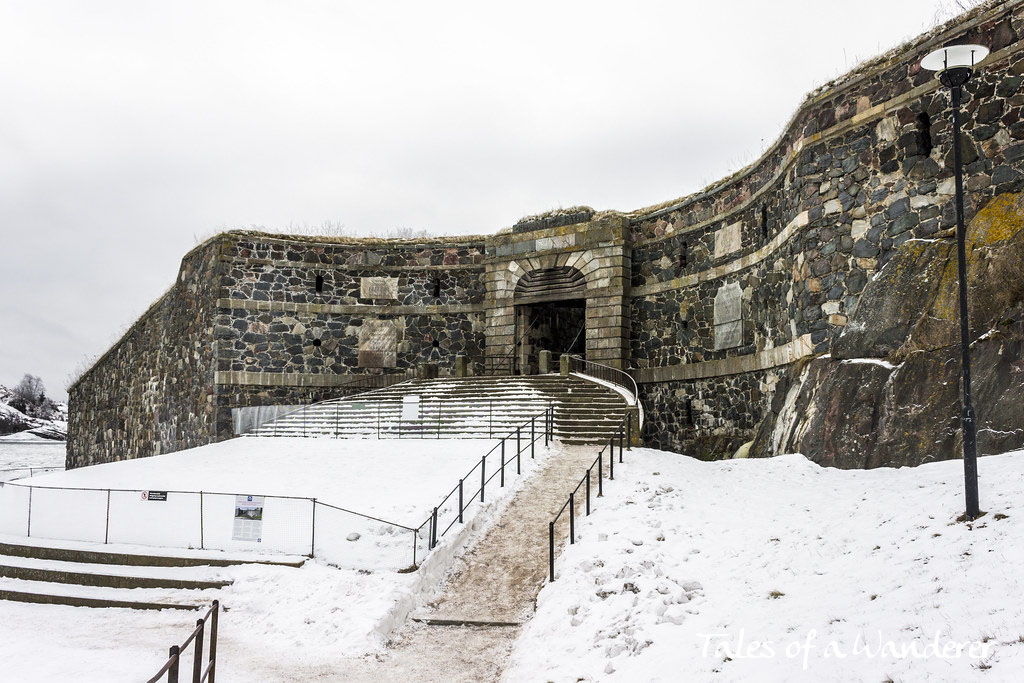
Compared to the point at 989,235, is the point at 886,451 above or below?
below

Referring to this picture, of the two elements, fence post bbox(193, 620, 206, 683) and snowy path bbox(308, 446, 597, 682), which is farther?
snowy path bbox(308, 446, 597, 682)

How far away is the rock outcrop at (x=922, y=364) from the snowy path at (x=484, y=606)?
14.3 feet

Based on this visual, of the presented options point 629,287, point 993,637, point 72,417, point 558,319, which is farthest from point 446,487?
point 72,417

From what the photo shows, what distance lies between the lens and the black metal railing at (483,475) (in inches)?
453

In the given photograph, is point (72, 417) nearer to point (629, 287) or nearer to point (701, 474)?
point (629, 287)

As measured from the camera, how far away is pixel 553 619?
904cm

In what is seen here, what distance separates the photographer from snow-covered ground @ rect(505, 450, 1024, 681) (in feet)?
21.0

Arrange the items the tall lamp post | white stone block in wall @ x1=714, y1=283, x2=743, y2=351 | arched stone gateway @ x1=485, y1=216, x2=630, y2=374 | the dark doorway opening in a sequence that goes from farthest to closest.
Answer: the dark doorway opening < arched stone gateway @ x1=485, y1=216, x2=630, y2=374 < white stone block in wall @ x1=714, y1=283, x2=743, y2=351 < the tall lamp post

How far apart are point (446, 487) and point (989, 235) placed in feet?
29.0

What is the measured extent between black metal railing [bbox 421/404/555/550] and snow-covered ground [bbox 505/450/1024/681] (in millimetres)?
1853

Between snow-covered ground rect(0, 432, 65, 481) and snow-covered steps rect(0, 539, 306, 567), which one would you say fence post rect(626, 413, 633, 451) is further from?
snow-covered ground rect(0, 432, 65, 481)

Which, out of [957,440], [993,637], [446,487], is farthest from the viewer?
[446,487]

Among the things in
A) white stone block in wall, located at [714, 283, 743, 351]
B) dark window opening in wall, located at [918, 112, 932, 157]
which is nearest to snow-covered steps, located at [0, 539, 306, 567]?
dark window opening in wall, located at [918, 112, 932, 157]

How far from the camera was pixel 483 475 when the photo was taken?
12.4 meters
